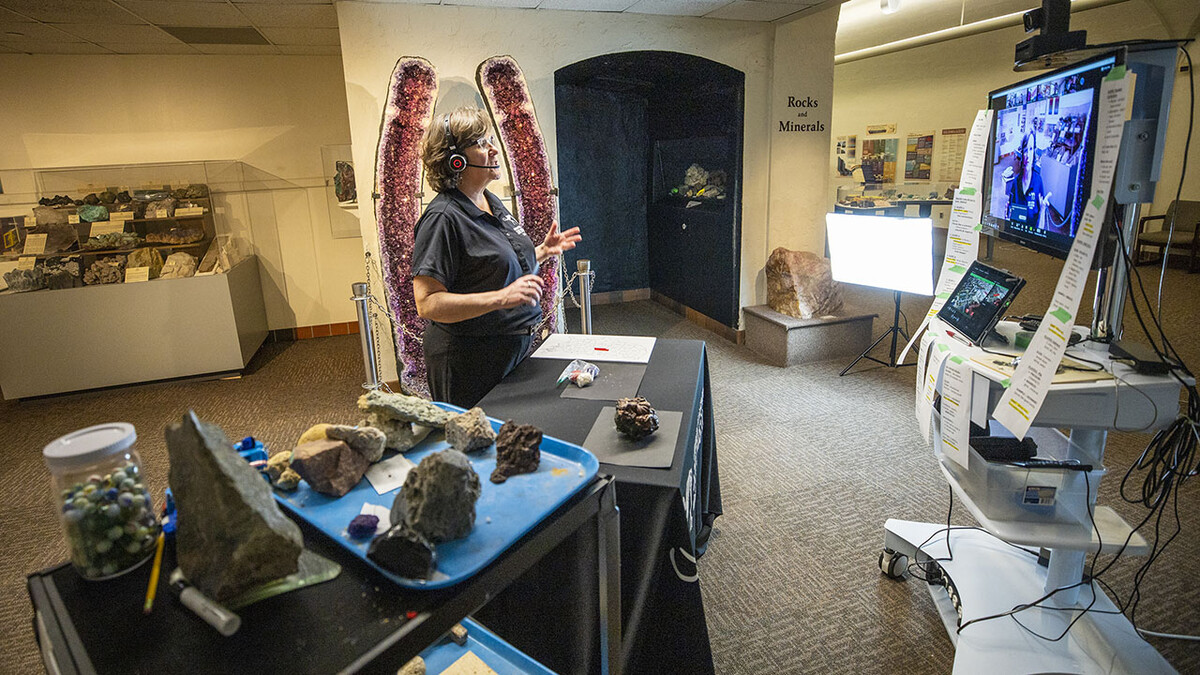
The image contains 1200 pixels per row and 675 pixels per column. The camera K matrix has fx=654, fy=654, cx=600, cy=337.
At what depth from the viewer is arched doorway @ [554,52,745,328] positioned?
4.69m

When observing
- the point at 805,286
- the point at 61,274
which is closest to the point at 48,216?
the point at 61,274

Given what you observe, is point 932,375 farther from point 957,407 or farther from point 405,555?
point 405,555

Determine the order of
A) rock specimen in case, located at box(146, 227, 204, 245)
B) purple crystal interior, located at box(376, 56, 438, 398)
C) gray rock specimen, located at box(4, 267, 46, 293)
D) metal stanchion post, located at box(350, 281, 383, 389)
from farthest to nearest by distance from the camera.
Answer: rock specimen in case, located at box(146, 227, 204, 245), gray rock specimen, located at box(4, 267, 46, 293), purple crystal interior, located at box(376, 56, 438, 398), metal stanchion post, located at box(350, 281, 383, 389)

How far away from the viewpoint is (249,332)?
15.8 feet

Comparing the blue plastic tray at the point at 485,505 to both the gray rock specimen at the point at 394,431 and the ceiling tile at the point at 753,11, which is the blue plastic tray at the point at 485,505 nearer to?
the gray rock specimen at the point at 394,431

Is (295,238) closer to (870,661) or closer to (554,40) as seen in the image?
(554,40)

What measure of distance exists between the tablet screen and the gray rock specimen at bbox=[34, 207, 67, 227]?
494 centimetres

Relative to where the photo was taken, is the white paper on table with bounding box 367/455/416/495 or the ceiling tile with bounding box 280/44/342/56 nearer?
the white paper on table with bounding box 367/455/416/495

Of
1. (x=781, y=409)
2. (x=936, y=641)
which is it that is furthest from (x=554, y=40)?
(x=936, y=641)

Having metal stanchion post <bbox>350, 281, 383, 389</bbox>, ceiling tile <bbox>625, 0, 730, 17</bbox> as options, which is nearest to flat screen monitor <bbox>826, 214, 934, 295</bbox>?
ceiling tile <bbox>625, 0, 730, 17</bbox>

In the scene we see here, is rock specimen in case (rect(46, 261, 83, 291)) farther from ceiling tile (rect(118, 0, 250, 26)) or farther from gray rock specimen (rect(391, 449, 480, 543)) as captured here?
gray rock specimen (rect(391, 449, 480, 543))

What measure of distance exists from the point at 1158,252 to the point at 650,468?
8056mm

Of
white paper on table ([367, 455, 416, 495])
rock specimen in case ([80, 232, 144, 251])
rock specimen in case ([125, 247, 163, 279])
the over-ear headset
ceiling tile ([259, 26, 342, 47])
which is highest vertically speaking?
ceiling tile ([259, 26, 342, 47])

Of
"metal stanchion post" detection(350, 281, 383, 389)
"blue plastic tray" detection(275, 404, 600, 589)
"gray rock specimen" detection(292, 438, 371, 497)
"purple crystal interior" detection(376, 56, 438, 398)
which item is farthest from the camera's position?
"purple crystal interior" detection(376, 56, 438, 398)
